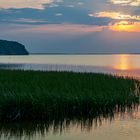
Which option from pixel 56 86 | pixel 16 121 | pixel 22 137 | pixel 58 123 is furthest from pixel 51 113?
pixel 56 86

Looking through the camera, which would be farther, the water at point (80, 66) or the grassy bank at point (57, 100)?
the water at point (80, 66)

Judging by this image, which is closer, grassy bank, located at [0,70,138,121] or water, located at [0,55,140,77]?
grassy bank, located at [0,70,138,121]

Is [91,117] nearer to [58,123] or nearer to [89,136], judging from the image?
[58,123]

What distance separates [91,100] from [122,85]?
6.38m

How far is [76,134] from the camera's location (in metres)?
14.1

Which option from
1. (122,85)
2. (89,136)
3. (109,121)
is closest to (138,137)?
(89,136)

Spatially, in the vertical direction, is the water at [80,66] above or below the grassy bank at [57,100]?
below

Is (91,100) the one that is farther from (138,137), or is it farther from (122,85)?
(122,85)

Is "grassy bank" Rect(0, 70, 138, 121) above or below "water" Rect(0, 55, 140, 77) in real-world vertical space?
above

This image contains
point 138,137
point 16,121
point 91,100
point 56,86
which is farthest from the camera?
point 56,86

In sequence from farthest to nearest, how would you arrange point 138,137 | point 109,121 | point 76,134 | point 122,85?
point 122,85 → point 109,121 → point 76,134 → point 138,137

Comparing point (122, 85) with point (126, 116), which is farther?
point (122, 85)

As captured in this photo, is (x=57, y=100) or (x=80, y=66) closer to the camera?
(x=57, y=100)

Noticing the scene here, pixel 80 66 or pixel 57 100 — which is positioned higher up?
pixel 57 100
